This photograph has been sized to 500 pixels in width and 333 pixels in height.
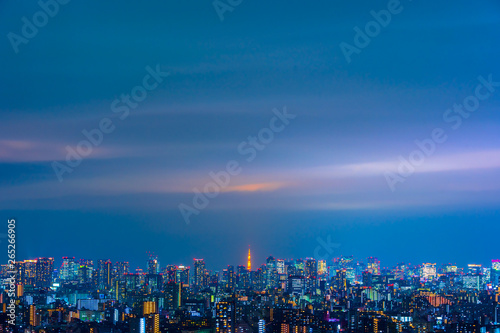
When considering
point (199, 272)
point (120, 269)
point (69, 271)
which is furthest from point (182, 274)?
point (69, 271)

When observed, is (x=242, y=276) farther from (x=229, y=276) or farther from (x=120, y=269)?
(x=120, y=269)

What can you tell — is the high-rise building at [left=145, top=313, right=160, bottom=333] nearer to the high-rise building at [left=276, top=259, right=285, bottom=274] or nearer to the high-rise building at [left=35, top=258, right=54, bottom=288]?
the high-rise building at [left=35, top=258, right=54, bottom=288]

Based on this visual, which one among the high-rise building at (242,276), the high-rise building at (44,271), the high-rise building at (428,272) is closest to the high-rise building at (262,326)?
the high-rise building at (44,271)

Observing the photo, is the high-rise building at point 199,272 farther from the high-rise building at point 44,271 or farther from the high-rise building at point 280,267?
the high-rise building at point 44,271

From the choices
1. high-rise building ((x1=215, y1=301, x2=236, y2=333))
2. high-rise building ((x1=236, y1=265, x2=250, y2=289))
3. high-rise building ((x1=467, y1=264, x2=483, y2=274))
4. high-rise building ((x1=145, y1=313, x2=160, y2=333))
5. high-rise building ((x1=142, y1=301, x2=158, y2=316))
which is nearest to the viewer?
high-rise building ((x1=215, y1=301, x2=236, y2=333))

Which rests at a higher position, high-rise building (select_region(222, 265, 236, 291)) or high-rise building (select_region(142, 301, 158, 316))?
high-rise building (select_region(222, 265, 236, 291))

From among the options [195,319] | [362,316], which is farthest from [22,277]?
[362,316]

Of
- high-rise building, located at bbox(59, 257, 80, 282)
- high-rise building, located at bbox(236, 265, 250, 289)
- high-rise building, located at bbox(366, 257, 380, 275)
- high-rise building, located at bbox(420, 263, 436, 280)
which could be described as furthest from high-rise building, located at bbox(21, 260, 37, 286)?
high-rise building, located at bbox(420, 263, 436, 280)

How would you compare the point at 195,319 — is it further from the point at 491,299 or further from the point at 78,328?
the point at 491,299
